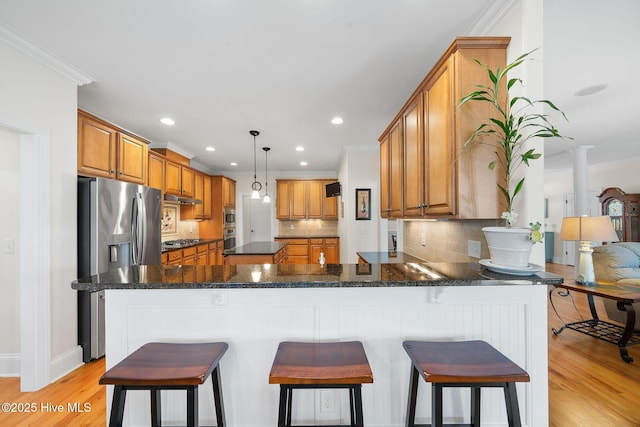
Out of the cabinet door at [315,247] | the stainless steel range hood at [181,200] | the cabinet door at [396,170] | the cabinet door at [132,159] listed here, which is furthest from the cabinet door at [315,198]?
the cabinet door at [396,170]

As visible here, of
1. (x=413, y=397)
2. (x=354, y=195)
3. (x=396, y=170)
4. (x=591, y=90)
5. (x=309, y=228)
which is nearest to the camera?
(x=413, y=397)

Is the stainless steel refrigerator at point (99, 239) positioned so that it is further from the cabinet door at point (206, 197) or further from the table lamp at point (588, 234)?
the table lamp at point (588, 234)

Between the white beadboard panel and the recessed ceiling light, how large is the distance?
271 centimetres

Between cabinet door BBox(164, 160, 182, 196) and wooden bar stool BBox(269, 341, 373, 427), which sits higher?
cabinet door BBox(164, 160, 182, 196)

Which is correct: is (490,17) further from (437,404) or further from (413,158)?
(437,404)

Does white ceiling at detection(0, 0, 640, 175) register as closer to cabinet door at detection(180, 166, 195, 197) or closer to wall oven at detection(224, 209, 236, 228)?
cabinet door at detection(180, 166, 195, 197)

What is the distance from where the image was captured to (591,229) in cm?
310

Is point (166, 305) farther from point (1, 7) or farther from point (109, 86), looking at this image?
point (109, 86)

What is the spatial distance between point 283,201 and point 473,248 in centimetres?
545

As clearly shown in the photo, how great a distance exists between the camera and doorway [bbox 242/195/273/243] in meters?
7.40

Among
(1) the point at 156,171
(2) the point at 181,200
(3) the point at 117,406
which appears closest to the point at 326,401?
(3) the point at 117,406

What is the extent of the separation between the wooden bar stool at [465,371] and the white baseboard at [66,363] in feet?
9.00

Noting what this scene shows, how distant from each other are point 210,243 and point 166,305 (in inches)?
175

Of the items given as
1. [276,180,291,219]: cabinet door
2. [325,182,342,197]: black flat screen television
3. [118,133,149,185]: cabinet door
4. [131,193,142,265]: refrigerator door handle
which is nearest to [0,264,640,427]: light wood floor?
[131,193,142,265]: refrigerator door handle
